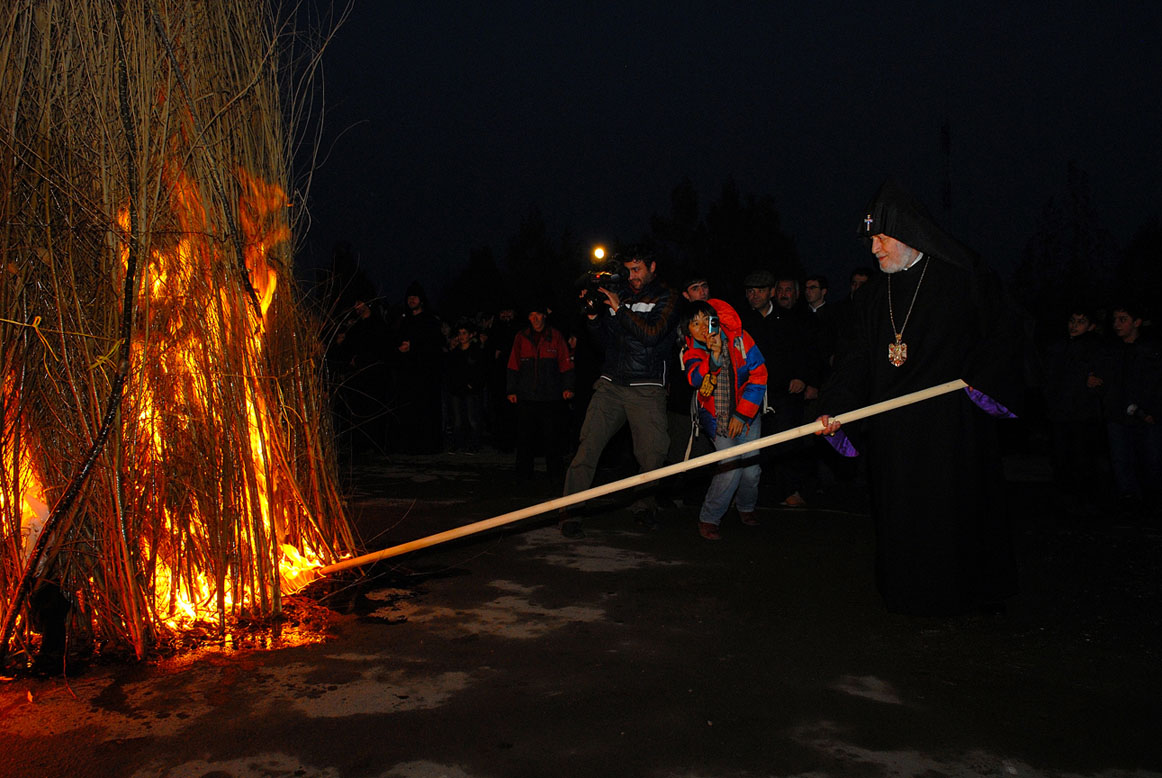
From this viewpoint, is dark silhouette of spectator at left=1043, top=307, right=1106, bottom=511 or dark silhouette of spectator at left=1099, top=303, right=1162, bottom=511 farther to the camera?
dark silhouette of spectator at left=1043, top=307, right=1106, bottom=511

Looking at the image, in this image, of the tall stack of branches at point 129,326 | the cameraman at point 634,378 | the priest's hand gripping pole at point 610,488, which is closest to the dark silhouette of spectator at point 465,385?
the cameraman at point 634,378

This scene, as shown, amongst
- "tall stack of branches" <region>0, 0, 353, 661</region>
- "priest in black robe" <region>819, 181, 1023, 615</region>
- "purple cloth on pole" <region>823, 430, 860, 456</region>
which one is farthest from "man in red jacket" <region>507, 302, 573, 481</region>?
"tall stack of branches" <region>0, 0, 353, 661</region>

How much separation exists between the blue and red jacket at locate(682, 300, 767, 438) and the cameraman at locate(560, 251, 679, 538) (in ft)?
0.76

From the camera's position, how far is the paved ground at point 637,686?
320 centimetres

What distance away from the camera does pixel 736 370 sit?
673cm

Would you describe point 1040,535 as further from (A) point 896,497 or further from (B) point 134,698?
(B) point 134,698

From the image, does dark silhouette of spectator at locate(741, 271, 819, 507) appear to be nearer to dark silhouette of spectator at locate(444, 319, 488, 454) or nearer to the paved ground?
the paved ground

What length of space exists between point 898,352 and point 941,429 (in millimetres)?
449

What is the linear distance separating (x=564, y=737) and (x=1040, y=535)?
4874 millimetres

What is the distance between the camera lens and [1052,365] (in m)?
8.62

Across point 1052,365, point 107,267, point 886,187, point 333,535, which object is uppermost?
point 886,187

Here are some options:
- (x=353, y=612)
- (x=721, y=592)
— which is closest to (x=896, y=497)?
(x=721, y=592)

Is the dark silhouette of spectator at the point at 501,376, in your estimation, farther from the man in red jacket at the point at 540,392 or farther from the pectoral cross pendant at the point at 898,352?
the pectoral cross pendant at the point at 898,352

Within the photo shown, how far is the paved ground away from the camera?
3203 millimetres
